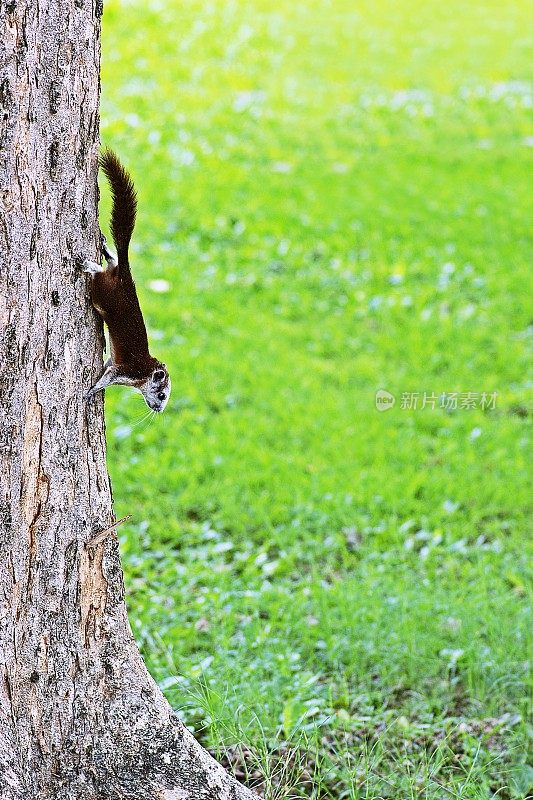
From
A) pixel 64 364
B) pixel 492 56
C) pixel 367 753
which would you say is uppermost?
pixel 492 56

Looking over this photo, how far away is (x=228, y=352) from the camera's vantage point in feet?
18.0

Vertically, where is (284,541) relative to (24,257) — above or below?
below

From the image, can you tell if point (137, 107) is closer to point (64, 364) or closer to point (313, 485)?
point (313, 485)

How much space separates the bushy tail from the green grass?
1286mm

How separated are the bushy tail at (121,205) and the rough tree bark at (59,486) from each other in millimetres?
84

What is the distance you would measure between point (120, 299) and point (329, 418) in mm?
2924

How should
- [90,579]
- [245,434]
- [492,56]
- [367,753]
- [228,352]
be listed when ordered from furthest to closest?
[492,56] → [228,352] → [245,434] → [367,753] → [90,579]

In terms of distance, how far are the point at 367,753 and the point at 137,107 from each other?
7057 mm

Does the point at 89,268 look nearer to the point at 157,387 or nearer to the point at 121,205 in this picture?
the point at 121,205

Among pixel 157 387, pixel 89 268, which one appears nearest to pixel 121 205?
pixel 89 268

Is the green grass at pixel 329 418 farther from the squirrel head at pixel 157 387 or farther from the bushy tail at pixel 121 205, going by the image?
the bushy tail at pixel 121 205

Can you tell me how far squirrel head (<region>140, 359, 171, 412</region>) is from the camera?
7.77 ft

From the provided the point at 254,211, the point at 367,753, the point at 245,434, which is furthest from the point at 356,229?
the point at 367,753

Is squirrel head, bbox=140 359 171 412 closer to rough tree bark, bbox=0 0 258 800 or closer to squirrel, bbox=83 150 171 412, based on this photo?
squirrel, bbox=83 150 171 412
